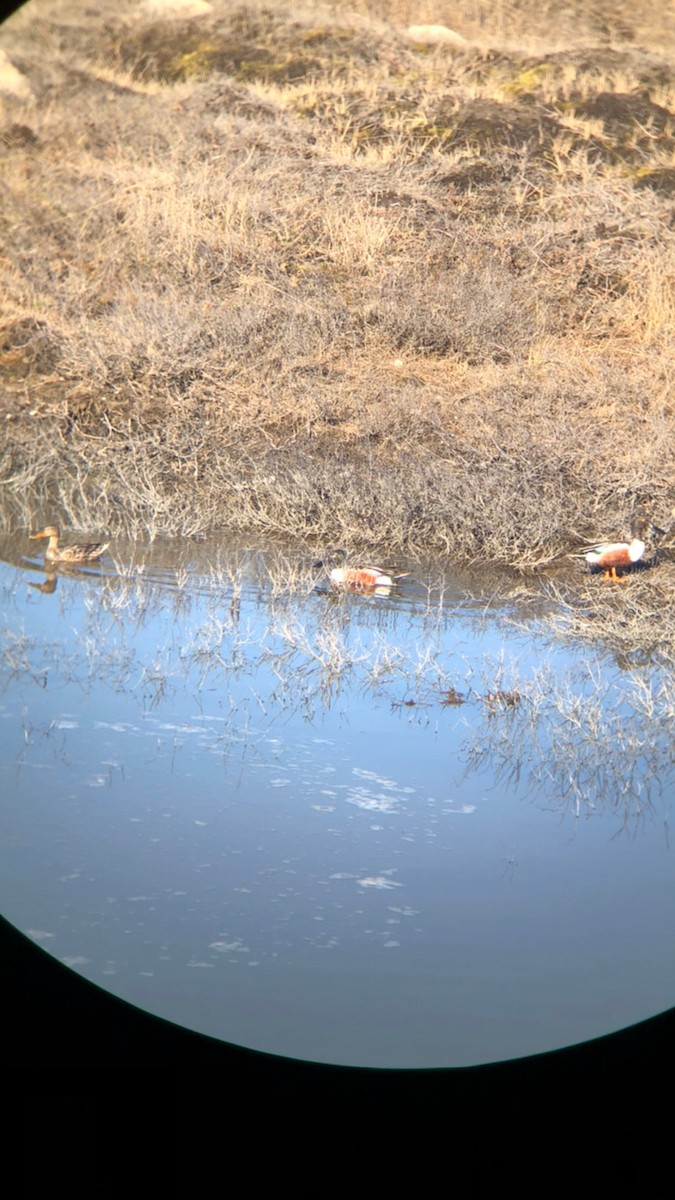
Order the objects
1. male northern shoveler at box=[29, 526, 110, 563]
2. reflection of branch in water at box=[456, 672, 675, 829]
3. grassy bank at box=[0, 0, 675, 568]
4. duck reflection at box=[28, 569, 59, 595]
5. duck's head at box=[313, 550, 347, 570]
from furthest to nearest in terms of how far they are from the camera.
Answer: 1. grassy bank at box=[0, 0, 675, 568]
2. duck's head at box=[313, 550, 347, 570]
3. male northern shoveler at box=[29, 526, 110, 563]
4. duck reflection at box=[28, 569, 59, 595]
5. reflection of branch in water at box=[456, 672, 675, 829]

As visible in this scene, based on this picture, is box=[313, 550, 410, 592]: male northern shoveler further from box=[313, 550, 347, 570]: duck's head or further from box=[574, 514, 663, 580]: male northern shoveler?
box=[574, 514, 663, 580]: male northern shoveler

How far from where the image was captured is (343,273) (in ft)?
16.7

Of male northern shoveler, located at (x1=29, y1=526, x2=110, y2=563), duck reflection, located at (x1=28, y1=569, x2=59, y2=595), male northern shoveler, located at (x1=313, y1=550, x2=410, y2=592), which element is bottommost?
duck reflection, located at (x1=28, y1=569, x2=59, y2=595)

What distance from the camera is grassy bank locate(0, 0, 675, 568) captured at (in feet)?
12.6

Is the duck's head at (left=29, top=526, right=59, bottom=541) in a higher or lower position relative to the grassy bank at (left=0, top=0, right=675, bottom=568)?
lower

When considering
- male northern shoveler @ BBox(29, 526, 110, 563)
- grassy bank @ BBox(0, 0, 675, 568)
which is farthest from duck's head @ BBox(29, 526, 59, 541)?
grassy bank @ BBox(0, 0, 675, 568)

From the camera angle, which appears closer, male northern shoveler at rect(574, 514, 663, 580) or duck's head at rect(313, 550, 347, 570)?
male northern shoveler at rect(574, 514, 663, 580)

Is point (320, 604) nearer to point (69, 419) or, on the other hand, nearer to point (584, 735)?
point (584, 735)

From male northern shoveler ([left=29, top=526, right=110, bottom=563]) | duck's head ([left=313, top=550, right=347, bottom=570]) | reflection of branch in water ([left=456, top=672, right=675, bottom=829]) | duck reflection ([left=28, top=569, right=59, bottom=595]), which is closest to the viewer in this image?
reflection of branch in water ([left=456, top=672, right=675, bottom=829])

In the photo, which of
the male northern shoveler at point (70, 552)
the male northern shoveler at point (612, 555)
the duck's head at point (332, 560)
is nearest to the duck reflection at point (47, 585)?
the male northern shoveler at point (70, 552)

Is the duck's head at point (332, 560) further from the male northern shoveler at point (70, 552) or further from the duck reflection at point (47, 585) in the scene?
the duck reflection at point (47, 585)

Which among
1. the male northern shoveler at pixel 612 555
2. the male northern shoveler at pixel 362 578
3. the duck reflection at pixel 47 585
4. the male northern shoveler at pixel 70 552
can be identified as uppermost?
the male northern shoveler at pixel 612 555

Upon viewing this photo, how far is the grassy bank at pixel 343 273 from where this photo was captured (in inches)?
151

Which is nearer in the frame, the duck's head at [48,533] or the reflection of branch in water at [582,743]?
the reflection of branch in water at [582,743]
